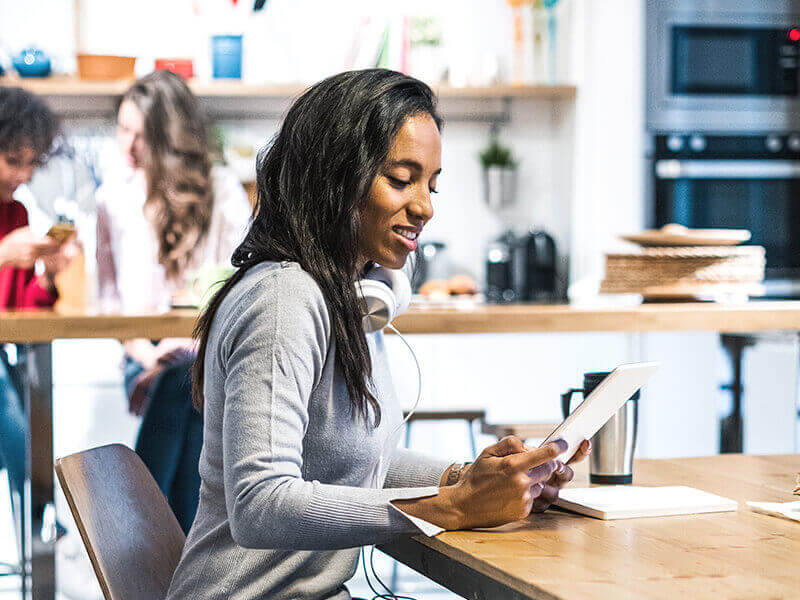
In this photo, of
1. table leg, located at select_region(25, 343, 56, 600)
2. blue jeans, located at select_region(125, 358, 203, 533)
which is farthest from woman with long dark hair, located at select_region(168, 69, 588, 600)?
blue jeans, located at select_region(125, 358, 203, 533)

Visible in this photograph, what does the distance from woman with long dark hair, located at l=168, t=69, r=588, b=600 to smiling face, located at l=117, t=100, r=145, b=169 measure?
7.16 ft

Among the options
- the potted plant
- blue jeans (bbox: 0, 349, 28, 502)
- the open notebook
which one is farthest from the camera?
the potted plant

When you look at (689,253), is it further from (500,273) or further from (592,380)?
(500,273)

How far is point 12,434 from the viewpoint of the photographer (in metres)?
3.08

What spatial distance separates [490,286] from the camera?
4.56m

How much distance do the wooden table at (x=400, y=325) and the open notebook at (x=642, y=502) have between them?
104 cm

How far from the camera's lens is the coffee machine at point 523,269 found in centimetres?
454

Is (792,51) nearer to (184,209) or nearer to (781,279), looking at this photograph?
(781,279)

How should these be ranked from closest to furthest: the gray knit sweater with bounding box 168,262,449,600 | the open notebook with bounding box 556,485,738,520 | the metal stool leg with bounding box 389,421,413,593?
1. the gray knit sweater with bounding box 168,262,449,600
2. the open notebook with bounding box 556,485,738,520
3. the metal stool leg with bounding box 389,421,413,593

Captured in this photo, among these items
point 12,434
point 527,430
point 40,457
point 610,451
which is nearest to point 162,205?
point 12,434

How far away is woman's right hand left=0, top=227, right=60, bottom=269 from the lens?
2752 millimetres

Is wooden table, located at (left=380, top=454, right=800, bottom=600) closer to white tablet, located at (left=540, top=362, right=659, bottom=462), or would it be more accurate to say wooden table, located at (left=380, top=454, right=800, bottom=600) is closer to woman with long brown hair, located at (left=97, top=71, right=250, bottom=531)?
white tablet, located at (left=540, top=362, right=659, bottom=462)

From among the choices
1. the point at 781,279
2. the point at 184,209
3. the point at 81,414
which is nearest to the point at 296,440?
the point at 184,209

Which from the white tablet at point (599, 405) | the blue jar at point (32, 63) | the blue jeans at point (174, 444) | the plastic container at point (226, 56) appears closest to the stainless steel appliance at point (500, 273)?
the plastic container at point (226, 56)
